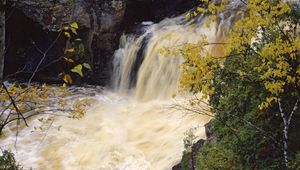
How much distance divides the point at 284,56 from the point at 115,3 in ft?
36.2

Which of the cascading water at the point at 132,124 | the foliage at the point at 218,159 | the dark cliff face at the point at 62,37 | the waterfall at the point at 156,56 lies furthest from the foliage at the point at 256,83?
the dark cliff face at the point at 62,37

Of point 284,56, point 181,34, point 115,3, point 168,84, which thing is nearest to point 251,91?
→ point 284,56

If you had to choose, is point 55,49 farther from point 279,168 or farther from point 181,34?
point 279,168

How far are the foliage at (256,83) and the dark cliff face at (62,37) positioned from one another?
8385mm

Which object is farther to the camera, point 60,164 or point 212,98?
point 60,164

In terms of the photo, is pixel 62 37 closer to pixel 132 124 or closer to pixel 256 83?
pixel 132 124

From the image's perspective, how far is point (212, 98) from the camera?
23.8ft

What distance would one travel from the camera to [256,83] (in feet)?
20.0

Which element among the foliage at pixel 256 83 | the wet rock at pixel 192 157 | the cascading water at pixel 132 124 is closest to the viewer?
the foliage at pixel 256 83

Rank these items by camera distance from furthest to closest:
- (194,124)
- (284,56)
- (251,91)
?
(194,124) < (251,91) < (284,56)

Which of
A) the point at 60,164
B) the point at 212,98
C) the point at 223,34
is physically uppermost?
the point at 223,34

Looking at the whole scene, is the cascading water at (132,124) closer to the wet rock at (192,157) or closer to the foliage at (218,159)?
the wet rock at (192,157)

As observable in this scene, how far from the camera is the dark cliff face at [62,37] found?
549 inches

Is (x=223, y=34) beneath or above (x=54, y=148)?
above
